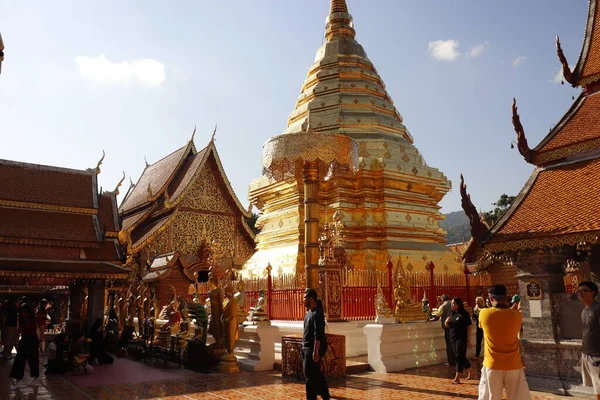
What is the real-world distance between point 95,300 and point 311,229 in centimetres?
734

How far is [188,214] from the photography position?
2227 centimetres

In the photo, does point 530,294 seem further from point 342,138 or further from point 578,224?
point 342,138

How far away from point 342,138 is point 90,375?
5.65 meters

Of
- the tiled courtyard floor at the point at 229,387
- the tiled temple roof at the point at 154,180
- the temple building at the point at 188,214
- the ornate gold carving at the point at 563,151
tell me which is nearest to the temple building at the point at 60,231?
the tiled courtyard floor at the point at 229,387

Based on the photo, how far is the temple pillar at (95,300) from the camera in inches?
510

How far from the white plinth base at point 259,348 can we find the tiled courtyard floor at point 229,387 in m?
0.33

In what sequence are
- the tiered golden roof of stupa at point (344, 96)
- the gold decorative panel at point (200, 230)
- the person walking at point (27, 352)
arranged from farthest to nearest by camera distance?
the gold decorative panel at point (200, 230), the tiered golden roof of stupa at point (344, 96), the person walking at point (27, 352)

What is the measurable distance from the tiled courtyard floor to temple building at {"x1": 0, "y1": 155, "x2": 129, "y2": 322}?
4.02 meters

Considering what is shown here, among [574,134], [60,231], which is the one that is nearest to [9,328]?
[60,231]

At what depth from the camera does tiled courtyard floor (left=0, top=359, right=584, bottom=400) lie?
21.1ft

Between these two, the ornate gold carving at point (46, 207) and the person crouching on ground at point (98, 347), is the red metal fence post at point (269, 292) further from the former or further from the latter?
the ornate gold carving at point (46, 207)

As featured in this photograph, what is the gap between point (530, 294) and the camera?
266 inches

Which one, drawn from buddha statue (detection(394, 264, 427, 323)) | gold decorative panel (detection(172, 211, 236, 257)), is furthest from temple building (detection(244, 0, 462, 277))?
gold decorative panel (detection(172, 211, 236, 257))

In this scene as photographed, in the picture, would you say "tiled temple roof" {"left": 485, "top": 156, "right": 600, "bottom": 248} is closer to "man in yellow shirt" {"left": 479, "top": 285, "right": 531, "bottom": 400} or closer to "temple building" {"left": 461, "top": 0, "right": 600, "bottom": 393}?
→ "temple building" {"left": 461, "top": 0, "right": 600, "bottom": 393}
